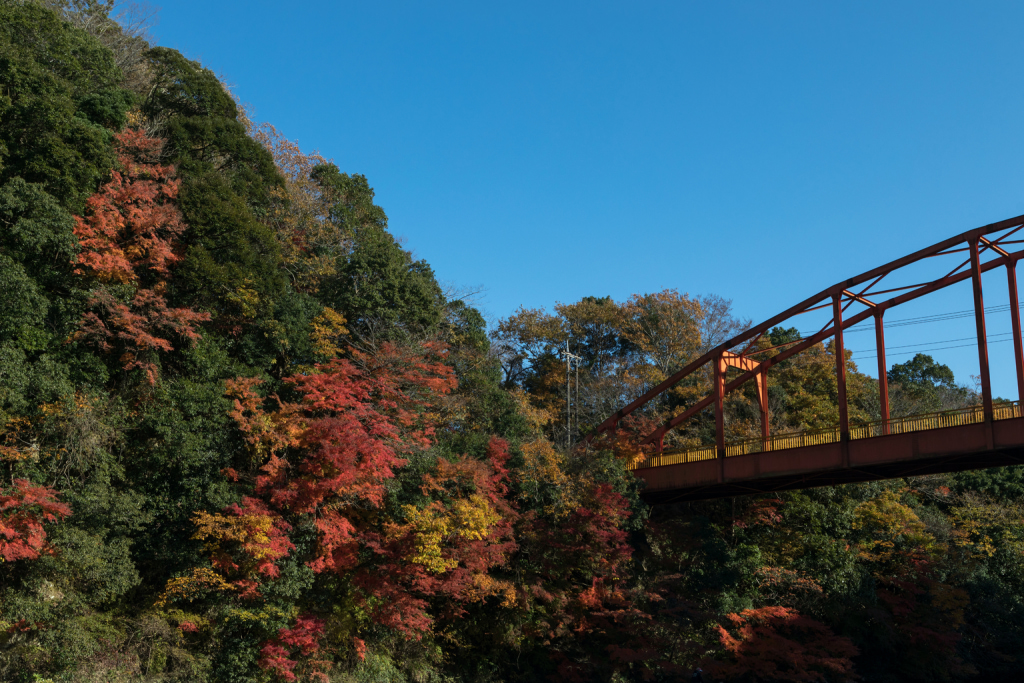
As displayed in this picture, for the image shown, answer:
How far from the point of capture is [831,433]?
28391 millimetres

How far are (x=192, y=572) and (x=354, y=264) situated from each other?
13825 millimetres

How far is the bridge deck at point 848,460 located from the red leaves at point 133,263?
18985mm

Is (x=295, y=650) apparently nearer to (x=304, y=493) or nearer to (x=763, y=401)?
(x=304, y=493)

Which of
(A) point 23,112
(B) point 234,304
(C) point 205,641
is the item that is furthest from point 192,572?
(A) point 23,112

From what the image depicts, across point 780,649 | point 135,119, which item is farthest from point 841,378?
point 135,119

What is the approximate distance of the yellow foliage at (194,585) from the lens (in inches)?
762

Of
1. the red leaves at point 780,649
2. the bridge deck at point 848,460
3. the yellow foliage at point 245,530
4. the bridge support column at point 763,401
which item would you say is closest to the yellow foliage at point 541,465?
the bridge deck at point 848,460

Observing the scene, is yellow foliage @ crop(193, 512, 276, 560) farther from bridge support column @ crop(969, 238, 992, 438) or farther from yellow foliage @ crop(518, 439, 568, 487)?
bridge support column @ crop(969, 238, 992, 438)

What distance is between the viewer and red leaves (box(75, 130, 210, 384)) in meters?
21.0

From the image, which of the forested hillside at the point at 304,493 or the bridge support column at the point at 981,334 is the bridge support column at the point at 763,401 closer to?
the forested hillside at the point at 304,493

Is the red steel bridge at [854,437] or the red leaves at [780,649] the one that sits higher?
the red steel bridge at [854,437]

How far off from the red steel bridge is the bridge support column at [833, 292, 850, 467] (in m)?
0.04

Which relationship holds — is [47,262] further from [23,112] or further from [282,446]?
[282,446]

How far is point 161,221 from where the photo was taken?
22.8 metres
